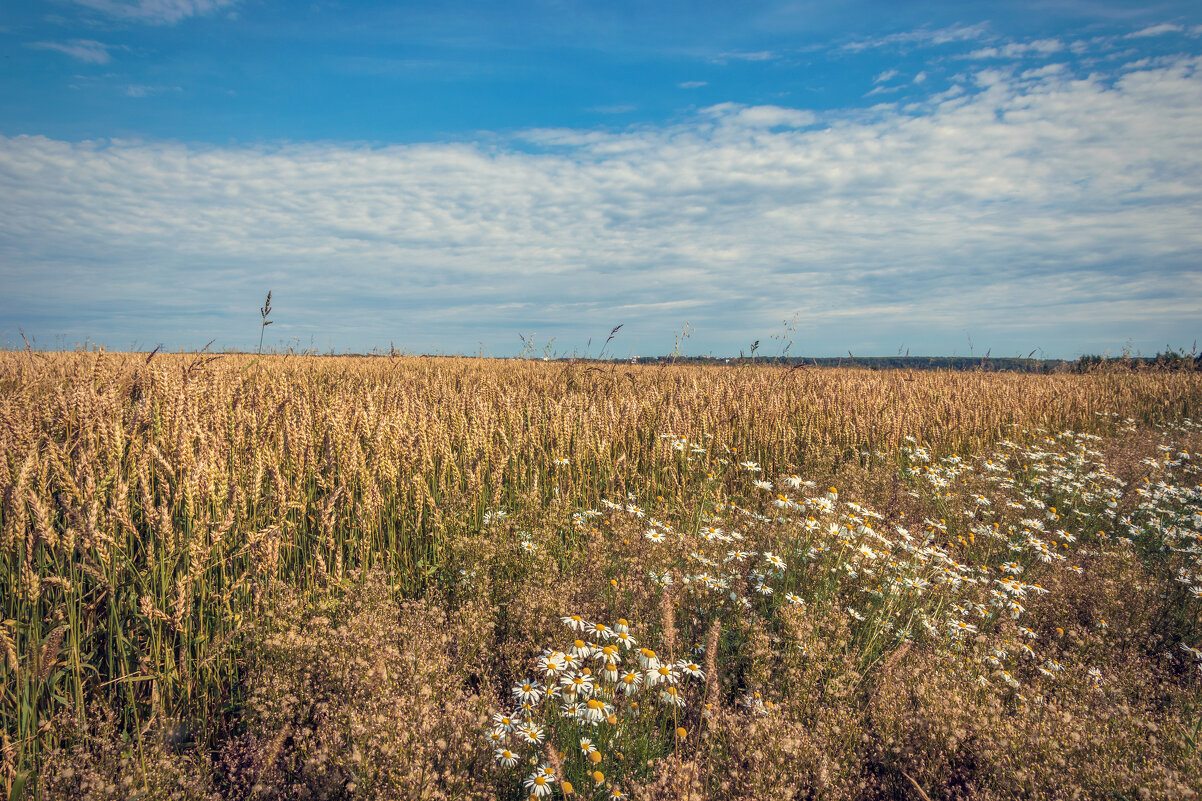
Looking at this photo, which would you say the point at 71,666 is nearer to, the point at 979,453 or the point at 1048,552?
the point at 1048,552

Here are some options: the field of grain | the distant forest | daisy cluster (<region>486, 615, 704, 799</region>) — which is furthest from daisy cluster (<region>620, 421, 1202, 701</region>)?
the distant forest

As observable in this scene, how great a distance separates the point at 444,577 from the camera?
3.19m

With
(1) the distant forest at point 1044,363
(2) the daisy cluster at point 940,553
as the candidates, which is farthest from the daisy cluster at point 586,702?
(1) the distant forest at point 1044,363

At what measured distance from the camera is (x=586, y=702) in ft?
6.25

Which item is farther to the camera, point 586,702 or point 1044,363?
point 1044,363

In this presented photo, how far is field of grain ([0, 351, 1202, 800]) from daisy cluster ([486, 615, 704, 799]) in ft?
0.05

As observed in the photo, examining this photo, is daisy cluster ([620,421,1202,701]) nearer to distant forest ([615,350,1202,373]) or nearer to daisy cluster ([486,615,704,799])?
daisy cluster ([486,615,704,799])

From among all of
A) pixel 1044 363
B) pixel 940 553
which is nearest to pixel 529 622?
pixel 940 553

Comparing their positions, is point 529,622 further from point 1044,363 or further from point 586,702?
point 1044,363

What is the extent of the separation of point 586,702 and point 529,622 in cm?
63

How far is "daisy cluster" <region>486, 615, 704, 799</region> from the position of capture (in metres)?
1.76

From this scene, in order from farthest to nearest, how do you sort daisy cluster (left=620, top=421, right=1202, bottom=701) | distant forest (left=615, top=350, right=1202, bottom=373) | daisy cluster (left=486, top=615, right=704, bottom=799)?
1. distant forest (left=615, top=350, right=1202, bottom=373)
2. daisy cluster (left=620, top=421, right=1202, bottom=701)
3. daisy cluster (left=486, top=615, right=704, bottom=799)

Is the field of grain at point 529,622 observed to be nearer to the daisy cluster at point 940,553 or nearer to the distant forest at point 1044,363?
the daisy cluster at point 940,553

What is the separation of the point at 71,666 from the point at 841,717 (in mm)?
2849
